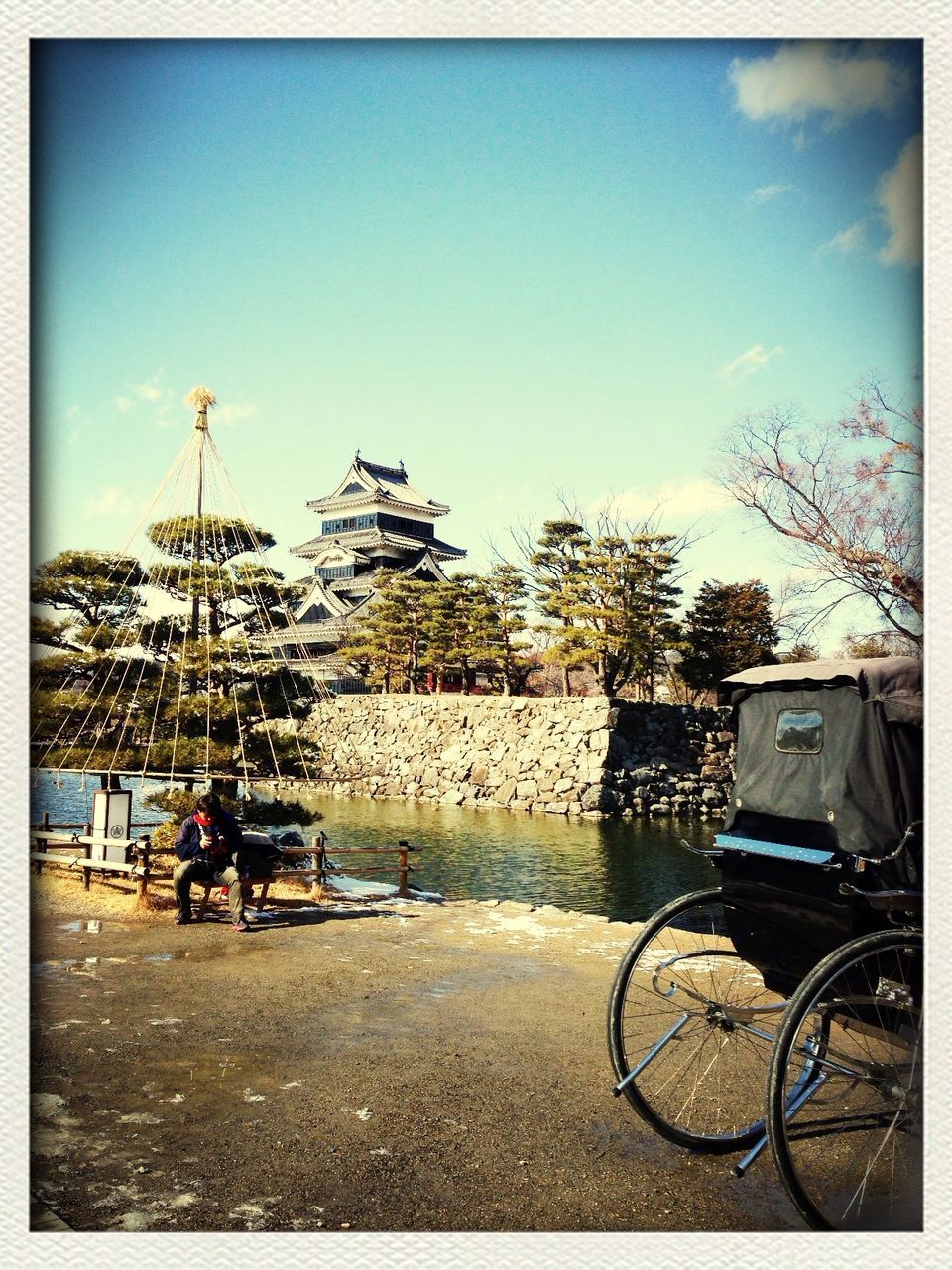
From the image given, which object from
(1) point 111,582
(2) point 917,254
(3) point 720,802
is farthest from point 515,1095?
(3) point 720,802

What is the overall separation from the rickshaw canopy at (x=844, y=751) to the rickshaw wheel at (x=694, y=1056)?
1.03 feet

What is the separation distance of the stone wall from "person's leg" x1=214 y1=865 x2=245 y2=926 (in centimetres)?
1115

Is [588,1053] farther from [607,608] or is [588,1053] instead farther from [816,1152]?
[607,608]

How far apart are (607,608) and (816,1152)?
13.1m

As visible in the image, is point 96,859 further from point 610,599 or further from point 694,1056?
point 610,599

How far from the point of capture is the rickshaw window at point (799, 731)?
6.72 ft

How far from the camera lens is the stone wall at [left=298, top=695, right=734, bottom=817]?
15.1 m

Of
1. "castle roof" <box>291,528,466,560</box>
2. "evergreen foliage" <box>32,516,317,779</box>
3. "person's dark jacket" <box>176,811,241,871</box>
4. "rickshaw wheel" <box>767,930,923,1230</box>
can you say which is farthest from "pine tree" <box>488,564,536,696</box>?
"rickshaw wheel" <box>767,930,923,1230</box>

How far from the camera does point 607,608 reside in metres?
15.0

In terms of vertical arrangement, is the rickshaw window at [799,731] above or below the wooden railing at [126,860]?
above

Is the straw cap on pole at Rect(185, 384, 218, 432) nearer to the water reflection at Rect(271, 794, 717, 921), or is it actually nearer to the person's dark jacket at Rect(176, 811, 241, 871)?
the person's dark jacket at Rect(176, 811, 241, 871)

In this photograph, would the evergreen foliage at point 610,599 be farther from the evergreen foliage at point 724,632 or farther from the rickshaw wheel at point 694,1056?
the rickshaw wheel at point 694,1056

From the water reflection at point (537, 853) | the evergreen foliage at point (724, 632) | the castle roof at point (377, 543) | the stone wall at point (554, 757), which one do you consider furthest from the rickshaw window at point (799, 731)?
the castle roof at point (377, 543)

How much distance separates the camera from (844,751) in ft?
6.38
